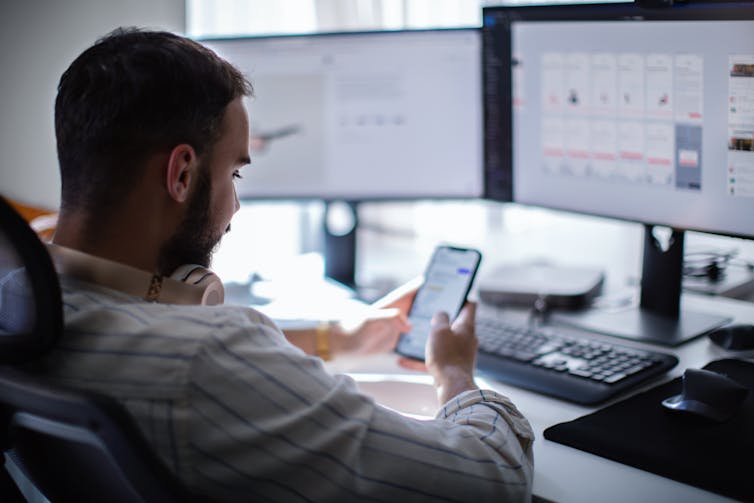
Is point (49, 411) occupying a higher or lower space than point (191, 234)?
lower

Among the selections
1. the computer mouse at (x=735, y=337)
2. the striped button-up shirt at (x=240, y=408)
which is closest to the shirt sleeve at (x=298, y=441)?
the striped button-up shirt at (x=240, y=408)

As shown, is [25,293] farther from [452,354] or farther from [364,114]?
[364,114]

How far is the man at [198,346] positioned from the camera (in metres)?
0.83

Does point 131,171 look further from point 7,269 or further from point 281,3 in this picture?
point 281,3

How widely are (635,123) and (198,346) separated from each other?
0.93 m

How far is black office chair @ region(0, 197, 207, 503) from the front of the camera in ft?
2.44

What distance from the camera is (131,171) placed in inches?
37.5

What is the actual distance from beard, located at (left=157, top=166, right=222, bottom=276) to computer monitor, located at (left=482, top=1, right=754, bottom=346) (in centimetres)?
78

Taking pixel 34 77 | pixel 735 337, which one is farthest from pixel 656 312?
pixel 34 77

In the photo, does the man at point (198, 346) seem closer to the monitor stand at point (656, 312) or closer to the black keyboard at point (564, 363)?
the black keyboard at point (564, 363)

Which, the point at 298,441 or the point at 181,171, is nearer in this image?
the point at 298,441

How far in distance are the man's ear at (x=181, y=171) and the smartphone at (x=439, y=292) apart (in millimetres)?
557

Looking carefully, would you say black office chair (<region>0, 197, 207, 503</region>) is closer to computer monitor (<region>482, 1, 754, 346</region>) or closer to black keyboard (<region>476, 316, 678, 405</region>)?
black keyboard (<region>476, 316, 678, 405</region>)

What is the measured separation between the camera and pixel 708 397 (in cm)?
113
